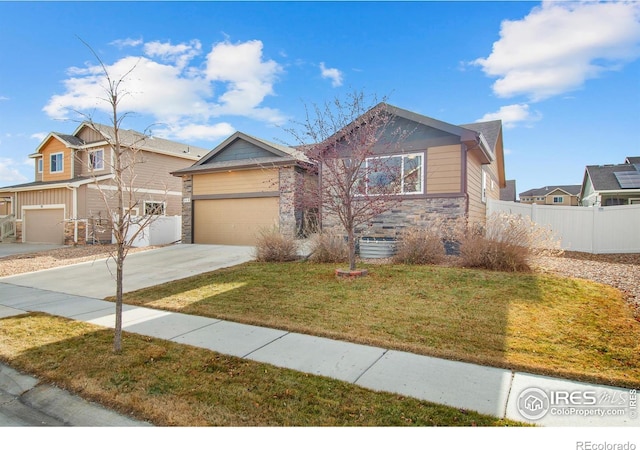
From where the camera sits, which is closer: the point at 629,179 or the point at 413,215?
the point at 413,215

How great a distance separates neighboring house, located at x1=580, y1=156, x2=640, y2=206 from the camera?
24641 millimetres

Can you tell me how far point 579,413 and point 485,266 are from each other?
17.7 feet

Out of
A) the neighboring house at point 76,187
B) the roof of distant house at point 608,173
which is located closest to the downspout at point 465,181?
the neighboring house at point 76,187

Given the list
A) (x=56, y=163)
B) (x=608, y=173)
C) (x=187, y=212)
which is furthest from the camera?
(x=608, y=173)

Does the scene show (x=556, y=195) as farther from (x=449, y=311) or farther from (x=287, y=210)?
(x=449, y=311)

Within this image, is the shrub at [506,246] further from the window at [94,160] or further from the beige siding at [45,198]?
the beige siding at [45,198]

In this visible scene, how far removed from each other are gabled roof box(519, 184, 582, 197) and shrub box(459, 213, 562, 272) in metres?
52.5

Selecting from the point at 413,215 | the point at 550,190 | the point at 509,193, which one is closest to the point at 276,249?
the point at 413,215

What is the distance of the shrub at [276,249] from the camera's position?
986 cm

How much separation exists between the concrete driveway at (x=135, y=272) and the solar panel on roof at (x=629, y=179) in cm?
2786

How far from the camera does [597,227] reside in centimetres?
1216

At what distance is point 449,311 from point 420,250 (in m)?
3.52

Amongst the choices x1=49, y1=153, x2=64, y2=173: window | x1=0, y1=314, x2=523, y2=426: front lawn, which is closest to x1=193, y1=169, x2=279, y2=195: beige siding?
x1=0, y1=314, x2=523, y2=426: front lawn

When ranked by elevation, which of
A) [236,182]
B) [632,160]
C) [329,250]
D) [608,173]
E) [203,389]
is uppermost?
[632,160]
